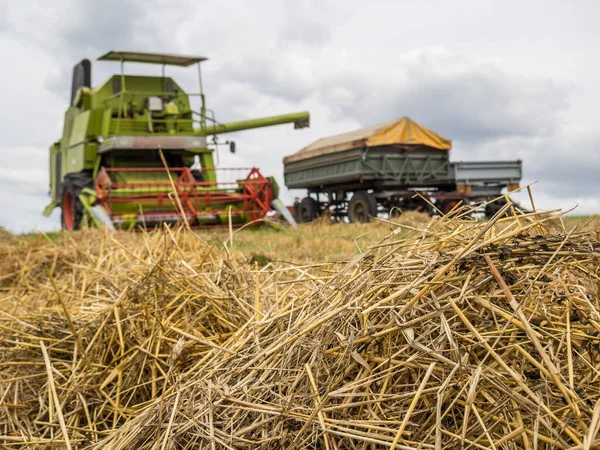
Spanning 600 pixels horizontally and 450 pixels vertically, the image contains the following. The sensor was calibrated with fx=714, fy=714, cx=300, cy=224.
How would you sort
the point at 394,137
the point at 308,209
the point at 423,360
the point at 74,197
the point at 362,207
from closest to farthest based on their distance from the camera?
the point at 423,360 < the point at 74,197 < the point at 362,207 < the point at 394,137 < the point at 308,209

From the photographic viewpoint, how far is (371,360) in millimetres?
1933

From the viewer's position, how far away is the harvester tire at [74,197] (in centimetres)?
1348

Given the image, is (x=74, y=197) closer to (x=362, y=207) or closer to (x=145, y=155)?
(x=145, y=155)

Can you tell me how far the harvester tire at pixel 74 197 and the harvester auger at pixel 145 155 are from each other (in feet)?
0.07

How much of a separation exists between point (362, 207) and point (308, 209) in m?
3.37

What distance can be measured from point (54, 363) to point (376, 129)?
14761 millimetres

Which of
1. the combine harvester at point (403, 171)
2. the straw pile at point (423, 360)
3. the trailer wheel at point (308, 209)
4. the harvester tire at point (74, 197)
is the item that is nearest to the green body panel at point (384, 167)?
the combine harvester at point (403, 171)

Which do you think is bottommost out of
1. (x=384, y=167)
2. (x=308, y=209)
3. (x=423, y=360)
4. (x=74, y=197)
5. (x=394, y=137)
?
(x=308, y=209)

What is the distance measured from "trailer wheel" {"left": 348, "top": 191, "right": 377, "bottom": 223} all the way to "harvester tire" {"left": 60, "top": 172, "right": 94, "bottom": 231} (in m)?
6.04

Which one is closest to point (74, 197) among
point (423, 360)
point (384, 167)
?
point (384, 167)

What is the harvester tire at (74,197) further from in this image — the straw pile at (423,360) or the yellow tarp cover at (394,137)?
the straw pile at (423,360)

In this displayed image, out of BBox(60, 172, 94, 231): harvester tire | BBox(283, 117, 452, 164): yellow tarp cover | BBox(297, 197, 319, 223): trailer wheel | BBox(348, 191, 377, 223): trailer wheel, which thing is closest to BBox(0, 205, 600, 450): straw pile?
BBox(60, 172, 94, 231): harvester tire

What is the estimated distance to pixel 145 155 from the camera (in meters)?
14.6

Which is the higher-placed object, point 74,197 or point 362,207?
point 74,197
